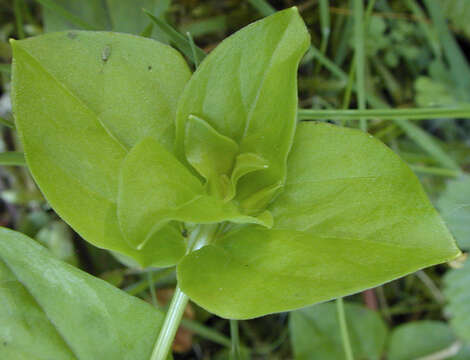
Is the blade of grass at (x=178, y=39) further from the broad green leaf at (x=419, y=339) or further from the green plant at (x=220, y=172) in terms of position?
the broad green leaf at (x=419, y=339)

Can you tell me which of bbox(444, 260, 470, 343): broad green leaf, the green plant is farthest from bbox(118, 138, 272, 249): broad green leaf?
bbox(444, 260, 470, 343): broad green leaf

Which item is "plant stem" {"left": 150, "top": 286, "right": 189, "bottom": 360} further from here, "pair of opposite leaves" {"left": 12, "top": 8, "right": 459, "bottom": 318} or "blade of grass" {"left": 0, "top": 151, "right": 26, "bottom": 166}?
"blade of grass" {"left": 0, "top": 151, "right": 26, "bottom": 166}

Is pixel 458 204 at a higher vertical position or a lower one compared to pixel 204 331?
higher

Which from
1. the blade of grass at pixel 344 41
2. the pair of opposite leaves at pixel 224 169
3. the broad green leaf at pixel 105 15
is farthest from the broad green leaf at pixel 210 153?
the blade of grass at pixel 344 41

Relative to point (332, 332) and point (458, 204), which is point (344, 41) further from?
point (332, 332)

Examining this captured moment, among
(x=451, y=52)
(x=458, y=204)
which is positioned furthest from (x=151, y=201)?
(x=451, y=52)

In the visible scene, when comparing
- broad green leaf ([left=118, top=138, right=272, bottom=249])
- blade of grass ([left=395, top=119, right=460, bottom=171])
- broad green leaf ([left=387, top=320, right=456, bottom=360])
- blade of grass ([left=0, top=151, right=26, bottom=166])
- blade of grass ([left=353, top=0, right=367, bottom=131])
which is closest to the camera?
broad green leaf ([left=118, top=138, right=272, bottom=249])
